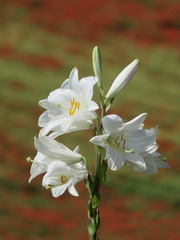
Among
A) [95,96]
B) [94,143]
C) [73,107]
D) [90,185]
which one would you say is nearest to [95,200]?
[90,185]

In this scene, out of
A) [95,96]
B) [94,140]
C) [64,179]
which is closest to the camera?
[94,140]

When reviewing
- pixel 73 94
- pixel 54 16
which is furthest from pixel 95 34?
pixel 73 94

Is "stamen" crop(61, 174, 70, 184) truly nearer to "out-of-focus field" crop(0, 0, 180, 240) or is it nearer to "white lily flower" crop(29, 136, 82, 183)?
"white lily flower" crop(29, 136, 82, 183)

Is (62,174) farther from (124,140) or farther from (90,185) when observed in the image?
(124,140)

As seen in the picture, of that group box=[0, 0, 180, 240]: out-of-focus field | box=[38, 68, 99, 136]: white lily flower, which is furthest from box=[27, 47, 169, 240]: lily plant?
box=[0, 0, 180, 240]: out-of-focus field

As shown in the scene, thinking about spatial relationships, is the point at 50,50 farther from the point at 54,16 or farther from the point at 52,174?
the point at 52,174

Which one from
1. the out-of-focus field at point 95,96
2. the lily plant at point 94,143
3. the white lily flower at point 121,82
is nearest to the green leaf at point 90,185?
the lily plant at point 94,143
